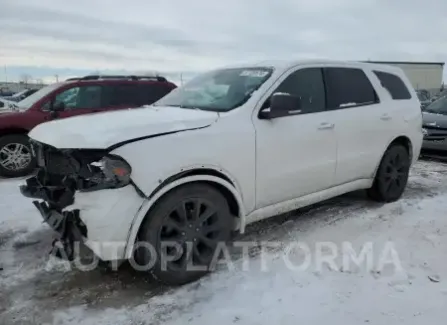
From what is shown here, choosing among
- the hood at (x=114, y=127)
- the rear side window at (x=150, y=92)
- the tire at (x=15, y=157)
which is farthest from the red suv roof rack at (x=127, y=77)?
the hood at (x=114, y=127)

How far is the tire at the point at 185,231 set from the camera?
318 centimetres

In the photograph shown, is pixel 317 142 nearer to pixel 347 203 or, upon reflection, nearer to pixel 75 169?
pixel 347 203

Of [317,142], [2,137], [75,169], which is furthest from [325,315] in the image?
[2,137]

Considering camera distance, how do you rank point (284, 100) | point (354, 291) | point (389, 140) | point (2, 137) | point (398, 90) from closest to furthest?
point (354, 291) → point (284, 100) → point (389, 140) → point (398, 90) → point (2, 137)

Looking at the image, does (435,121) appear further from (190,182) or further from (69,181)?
(69,181)

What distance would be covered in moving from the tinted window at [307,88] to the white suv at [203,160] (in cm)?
1

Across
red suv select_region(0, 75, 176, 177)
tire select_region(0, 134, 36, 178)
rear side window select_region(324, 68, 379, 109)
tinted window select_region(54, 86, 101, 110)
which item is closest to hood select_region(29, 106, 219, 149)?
rear side window select_region(324, 68, 379, 109)

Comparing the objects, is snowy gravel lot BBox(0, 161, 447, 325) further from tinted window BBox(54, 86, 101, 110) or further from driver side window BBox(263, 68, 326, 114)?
tinted window BBox(54, 86, 101, 110)

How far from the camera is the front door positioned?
3.79 metres

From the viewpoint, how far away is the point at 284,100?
367 cm

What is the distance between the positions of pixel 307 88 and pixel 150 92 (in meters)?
4.94

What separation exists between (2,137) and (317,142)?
5.82 m

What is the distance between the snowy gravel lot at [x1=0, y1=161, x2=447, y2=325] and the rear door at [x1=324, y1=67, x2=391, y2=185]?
685mm

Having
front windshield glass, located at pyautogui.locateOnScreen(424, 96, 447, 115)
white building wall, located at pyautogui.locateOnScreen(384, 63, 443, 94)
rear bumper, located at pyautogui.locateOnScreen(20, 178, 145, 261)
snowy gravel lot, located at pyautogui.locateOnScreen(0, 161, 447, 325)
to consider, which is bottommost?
snowy gravel lot, located at pyautogui.locateOnScreen(0, 161, 447, 325)
